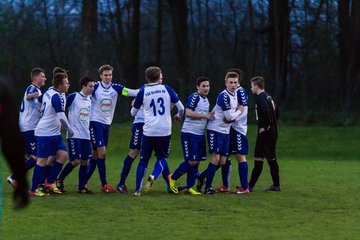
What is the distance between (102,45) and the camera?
121 feet

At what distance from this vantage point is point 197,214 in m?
10.1

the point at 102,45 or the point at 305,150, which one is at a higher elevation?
the point at 102,45

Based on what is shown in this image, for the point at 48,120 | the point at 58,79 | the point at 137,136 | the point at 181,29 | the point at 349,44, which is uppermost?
the point at 181,29

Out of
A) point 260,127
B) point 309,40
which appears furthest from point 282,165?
point 309,40

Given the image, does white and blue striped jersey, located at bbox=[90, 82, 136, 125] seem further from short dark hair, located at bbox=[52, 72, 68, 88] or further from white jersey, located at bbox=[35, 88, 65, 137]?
short dark hair, located at bbox=[52, 72, 68, 88]

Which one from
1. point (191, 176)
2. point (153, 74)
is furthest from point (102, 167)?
point (153, 74)

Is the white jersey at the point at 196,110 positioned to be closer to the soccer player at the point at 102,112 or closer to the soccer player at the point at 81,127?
the soccer player at the point at 102,112

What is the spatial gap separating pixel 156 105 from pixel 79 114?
4.08 ft

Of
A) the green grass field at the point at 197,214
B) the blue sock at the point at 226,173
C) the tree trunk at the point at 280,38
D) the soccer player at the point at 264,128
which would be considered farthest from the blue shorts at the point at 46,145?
the tree trunk at the point at 280,38

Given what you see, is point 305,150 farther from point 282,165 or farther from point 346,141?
point 282,165

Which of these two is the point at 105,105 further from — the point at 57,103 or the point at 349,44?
the point at 349,44

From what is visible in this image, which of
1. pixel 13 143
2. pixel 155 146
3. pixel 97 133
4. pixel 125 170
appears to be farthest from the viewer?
pixel 125 170

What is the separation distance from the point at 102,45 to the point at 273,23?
8.44m

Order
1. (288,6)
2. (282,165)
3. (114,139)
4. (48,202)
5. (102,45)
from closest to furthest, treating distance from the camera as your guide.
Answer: (48,202) < (282,165) < (114,139) < (288,6) < (102,45)
